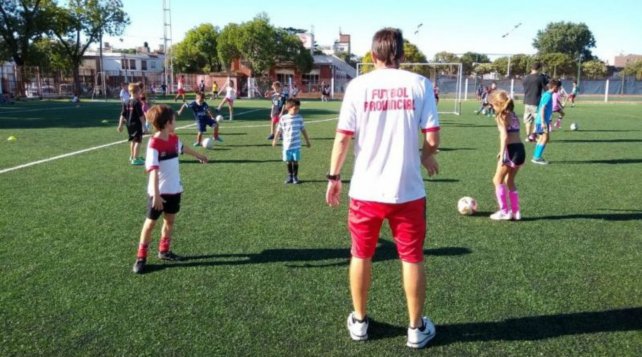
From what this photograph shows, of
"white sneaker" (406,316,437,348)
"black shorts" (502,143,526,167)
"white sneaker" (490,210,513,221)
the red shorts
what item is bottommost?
"white sneaker" (406,316,437,348)

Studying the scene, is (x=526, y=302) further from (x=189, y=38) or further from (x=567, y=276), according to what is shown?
(x=189, y=38)

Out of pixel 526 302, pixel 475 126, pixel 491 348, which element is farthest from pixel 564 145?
pixel 491 348

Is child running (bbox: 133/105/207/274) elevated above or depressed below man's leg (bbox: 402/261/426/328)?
above

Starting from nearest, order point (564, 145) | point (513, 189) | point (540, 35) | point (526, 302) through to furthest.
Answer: point (526, 302)
point (513, 189)
point (564, 145)
point (540, 35)

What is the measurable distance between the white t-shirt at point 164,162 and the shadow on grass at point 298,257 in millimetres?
781

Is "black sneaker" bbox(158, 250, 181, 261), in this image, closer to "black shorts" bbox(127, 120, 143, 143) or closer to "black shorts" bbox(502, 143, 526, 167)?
"black shorts" bbox(502, 143, 526, 167)

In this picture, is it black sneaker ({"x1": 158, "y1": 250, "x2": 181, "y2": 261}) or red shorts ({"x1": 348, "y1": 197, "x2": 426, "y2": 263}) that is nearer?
red shorts ({"x1": 348, "y1": 197, "x2": 426, "y2": 263})

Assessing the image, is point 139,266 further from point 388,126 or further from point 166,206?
point 388,126

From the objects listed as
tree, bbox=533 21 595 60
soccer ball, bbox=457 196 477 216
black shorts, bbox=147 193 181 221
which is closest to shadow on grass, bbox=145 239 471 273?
black shorts, bbox=147 193 181 221

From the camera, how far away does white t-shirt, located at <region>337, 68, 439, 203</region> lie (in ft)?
10.6

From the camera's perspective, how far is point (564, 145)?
14.9 m

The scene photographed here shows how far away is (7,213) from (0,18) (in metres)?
48.7

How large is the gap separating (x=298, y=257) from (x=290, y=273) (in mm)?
440

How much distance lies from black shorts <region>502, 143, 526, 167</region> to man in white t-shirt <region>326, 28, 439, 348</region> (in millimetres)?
3414
